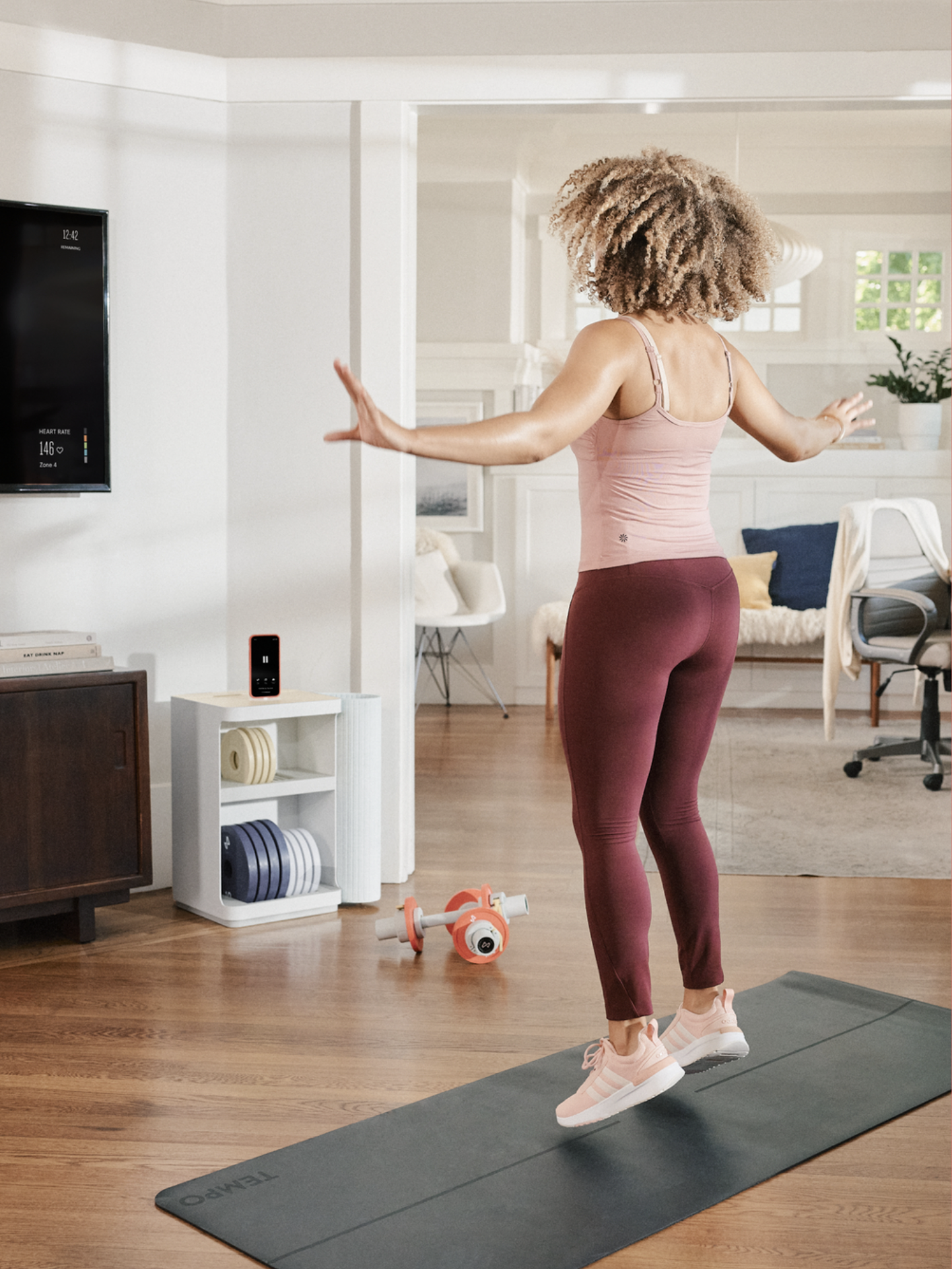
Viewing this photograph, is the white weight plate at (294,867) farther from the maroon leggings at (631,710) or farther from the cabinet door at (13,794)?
the maroon leggings at (631,710)

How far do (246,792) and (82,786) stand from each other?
0.41m

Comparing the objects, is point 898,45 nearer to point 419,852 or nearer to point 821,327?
point 821,327

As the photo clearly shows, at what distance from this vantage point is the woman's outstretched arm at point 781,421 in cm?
218

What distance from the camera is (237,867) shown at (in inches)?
133

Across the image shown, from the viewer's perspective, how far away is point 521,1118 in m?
2.20

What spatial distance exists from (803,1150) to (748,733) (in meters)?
2.18

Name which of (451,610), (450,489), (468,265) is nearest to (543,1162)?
(451,610)

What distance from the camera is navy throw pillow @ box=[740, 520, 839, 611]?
4070 mm

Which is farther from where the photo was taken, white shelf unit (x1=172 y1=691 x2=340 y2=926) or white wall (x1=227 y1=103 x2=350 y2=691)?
white wall (x1=227 y1=103 x2=350 y2=691)

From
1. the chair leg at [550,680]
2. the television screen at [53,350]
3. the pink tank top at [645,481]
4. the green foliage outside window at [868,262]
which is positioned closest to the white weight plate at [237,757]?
the television screen at [53,350]

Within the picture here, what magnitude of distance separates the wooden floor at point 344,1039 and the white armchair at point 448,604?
2645mm

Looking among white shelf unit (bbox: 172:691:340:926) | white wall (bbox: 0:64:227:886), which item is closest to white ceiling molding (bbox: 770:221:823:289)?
white wall (bbox: 0:64:227:886)

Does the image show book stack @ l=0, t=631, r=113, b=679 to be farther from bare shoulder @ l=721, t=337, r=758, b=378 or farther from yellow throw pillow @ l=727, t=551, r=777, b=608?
yellow throw pillow @ l=727, t=551, r=777, b=608

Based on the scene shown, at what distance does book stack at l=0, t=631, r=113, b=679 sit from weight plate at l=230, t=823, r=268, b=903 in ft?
1.81
